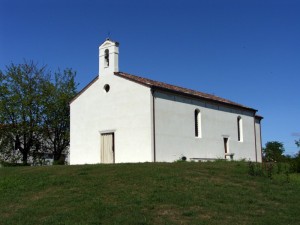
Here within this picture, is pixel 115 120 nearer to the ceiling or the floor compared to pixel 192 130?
nearer to the ceiling

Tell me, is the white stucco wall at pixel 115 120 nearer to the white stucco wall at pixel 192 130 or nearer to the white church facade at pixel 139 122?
the white church facade at pixel 139 122

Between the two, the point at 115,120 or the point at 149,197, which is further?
the point at 115,120

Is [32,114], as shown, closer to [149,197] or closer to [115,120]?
[115,120]

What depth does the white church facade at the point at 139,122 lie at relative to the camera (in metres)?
26.1

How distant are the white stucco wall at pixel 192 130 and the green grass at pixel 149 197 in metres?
6.91

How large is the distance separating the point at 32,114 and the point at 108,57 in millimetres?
13027

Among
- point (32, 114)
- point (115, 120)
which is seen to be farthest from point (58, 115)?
point (115, 120)

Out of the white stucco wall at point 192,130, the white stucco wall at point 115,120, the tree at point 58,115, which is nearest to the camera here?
the white stucco wall at point 115,120

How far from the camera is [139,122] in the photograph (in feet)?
86.3

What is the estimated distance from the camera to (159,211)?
41.4 ft

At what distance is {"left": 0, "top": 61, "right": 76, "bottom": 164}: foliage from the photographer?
37969 mm

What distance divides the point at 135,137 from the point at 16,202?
1222 cm

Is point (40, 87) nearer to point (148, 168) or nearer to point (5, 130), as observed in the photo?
point (5, 130)

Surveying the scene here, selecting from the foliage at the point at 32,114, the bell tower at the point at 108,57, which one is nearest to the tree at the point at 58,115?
the foliage at the point at 32,114
